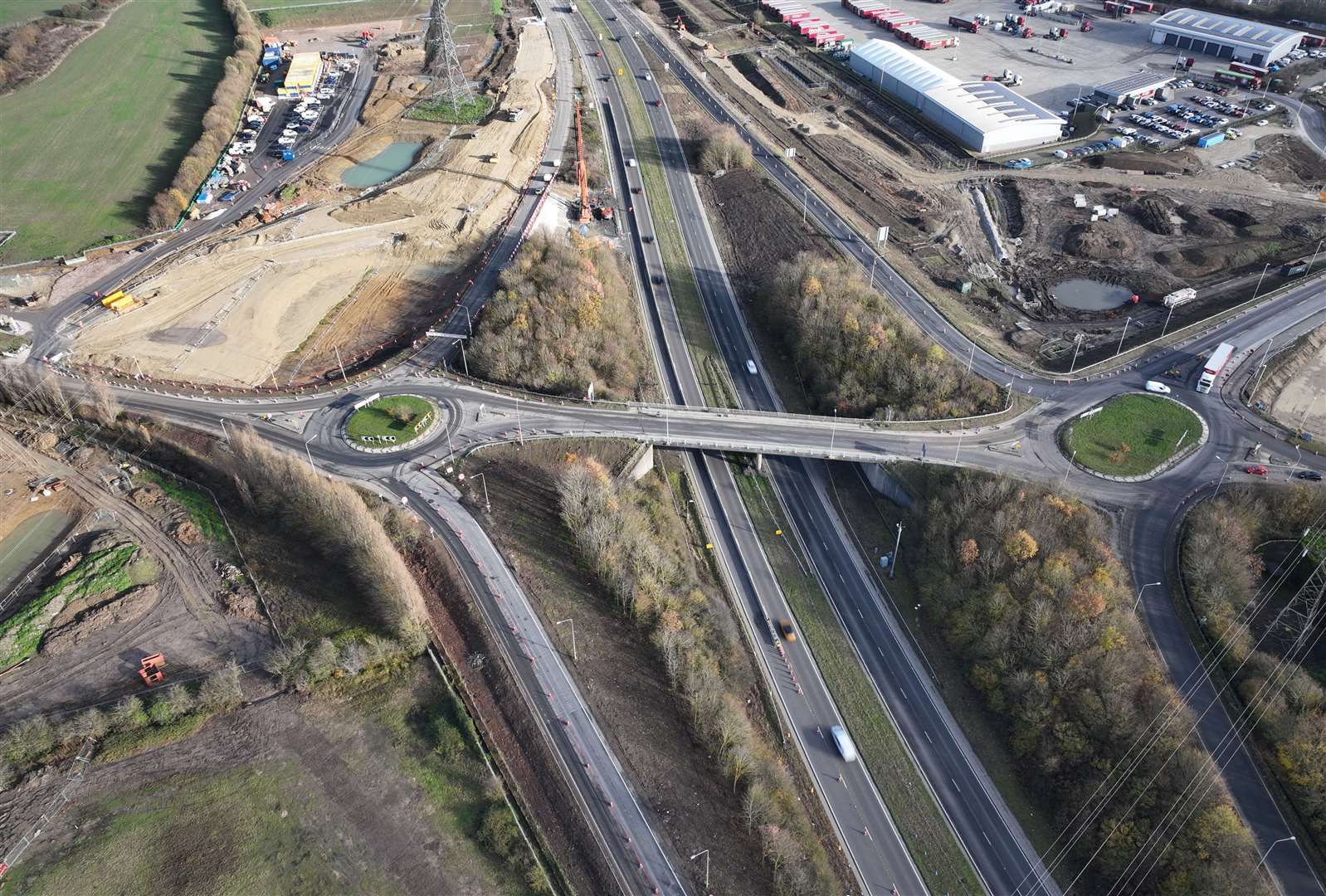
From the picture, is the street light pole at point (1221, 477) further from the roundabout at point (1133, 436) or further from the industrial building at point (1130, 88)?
the industrial building at point (1130, 88)

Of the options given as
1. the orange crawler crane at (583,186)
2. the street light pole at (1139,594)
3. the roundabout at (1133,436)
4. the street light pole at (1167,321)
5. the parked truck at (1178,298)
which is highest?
the orange crawler crane at (583,186)

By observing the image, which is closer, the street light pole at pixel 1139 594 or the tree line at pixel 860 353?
the street light pole at pixel 1139 594

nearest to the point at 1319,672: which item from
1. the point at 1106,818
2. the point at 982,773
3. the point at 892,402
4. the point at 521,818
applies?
the point at 1106,818

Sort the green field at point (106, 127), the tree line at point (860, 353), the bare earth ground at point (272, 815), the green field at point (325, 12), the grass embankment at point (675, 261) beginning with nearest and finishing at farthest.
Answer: the bare earth ground at point (272, 815) < the tree line at point (860, 353) < the grass embankment at point (675, 261) < the green field at point (106, 127) < the green field at point (325, 12)

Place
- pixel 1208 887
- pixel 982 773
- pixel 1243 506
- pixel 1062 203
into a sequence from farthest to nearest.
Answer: pixel 1062 203
pixel 1243 506
pixel 982 773
pixel 1208 887

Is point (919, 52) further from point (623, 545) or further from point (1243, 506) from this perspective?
point (623, 545)

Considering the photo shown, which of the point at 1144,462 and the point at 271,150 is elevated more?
the point at 271,150

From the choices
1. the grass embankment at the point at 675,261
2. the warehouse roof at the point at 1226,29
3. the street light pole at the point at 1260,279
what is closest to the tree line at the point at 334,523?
the grass embankment at the point at 675,261

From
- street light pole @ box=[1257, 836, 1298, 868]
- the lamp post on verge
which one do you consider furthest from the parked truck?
street light pole @ box=[1257, 836, 1298, 868]
